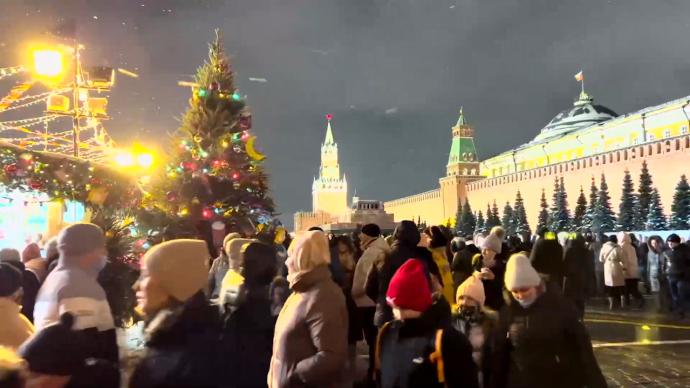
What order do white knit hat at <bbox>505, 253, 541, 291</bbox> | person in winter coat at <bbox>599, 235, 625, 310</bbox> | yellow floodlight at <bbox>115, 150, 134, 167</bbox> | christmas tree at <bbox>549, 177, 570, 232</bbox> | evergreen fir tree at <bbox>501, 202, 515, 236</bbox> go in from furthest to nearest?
1. evergreen fir tree at <bbox>501, 202, 515, 236</bbox>
2. christmas tree at <bbox>549, 177, 570, 232</bbox>
3. person in winter coat at <bbox>599, 235, 625, 310</bbox>
4. yellow floodlight at <bbox>115, 150, 134, 167</bbox>
5. white knit hat at <bbox>505, 253, 541, 291</bbox>

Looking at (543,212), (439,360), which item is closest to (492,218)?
(543,212)

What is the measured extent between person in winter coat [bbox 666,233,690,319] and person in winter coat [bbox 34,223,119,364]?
359 inches

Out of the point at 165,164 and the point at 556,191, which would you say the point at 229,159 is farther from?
the point at 556,191

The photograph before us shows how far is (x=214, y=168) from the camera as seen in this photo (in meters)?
9.93

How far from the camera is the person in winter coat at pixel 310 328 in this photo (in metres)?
2.45

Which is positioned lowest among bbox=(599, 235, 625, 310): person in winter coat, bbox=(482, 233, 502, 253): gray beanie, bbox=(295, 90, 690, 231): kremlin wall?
bbox=(599, 235, 625, 310): person in winter coat

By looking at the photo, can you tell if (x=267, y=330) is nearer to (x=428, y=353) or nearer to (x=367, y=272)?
(x=428, y=353)

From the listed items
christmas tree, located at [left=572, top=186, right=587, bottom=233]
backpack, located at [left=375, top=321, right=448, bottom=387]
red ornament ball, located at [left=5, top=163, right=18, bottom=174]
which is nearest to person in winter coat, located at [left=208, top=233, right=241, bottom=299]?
red ornament ball, located at [left=5, top=163, right=18, bottom=174]

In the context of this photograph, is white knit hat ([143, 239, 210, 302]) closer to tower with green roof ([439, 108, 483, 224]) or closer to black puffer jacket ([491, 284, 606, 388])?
black puffer jacket ([491, 284, 606, 388])

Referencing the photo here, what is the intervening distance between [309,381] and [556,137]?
2245 inches

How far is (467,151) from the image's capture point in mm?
67062

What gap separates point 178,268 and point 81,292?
0.76m

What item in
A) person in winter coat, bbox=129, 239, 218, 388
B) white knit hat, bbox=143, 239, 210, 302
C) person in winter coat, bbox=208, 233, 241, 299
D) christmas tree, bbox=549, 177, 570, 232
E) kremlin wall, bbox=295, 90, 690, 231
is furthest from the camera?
christmas tree, bbox=549, 177, 570, 232

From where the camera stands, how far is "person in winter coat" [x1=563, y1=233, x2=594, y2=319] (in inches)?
305
